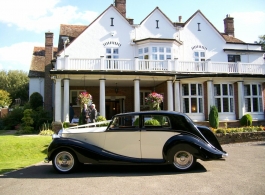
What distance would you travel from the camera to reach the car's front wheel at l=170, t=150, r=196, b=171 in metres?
6.64

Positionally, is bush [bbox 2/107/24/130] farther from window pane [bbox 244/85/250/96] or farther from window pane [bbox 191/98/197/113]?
window pane [bbox 244/85/250/96]

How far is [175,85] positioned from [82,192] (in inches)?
557

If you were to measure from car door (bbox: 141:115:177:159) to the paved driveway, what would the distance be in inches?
21.3

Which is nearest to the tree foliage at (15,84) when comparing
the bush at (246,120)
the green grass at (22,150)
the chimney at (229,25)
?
the green grass at (22,150)

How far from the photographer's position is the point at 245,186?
523 centimetres

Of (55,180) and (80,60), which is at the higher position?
(80,60)

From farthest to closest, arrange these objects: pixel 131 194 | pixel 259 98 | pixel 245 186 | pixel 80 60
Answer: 1. pixel 259 98
2. pixel 80 60
3. pixel 245 186
4. pixel 131 194

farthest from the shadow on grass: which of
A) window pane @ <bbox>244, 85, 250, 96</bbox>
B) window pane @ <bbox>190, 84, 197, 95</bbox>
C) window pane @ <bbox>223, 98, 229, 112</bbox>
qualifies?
window pane @ <bbox>244, 85, 250, 96</bbox>

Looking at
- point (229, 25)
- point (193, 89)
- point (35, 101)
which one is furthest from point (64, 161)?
point (229, 25)

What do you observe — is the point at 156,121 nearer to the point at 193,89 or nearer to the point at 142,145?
the point at 142,145

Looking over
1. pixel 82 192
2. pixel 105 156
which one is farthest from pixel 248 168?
pixel 82 192

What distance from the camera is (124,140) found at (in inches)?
266

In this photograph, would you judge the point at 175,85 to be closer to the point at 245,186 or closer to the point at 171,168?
the point at 171,168

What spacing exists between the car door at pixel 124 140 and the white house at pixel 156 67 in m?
9.95
